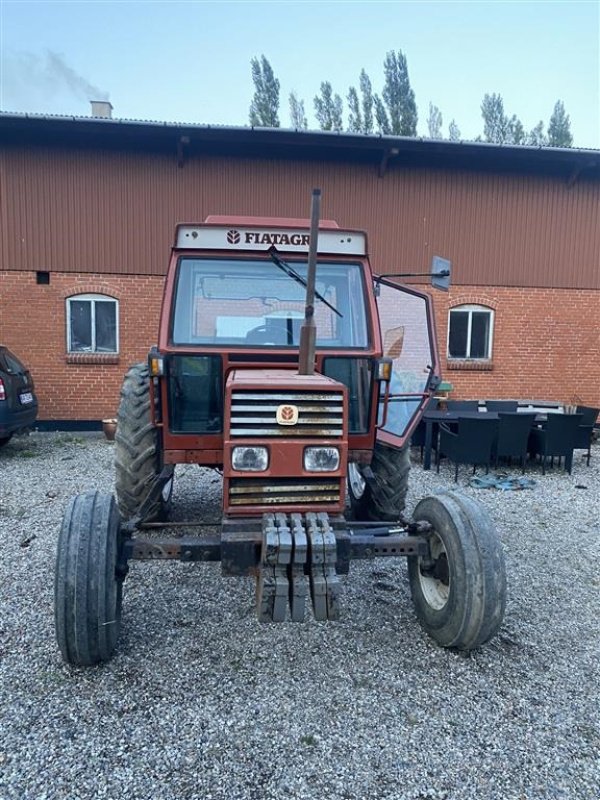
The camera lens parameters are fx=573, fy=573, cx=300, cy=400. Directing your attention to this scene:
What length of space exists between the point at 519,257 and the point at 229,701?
35.1 ft

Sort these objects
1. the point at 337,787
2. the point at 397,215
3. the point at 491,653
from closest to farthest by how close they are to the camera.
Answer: the point at 337,787 < the point at 491,653 < the point at 397,215

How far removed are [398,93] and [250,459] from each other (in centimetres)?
3020

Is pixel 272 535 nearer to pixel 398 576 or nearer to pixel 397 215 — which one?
pixel 398 576

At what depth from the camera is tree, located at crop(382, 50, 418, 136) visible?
28234mm

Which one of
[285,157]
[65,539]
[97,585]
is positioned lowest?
[97,585]

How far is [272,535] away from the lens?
269 centimetres

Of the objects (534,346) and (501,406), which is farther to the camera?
(534,346)

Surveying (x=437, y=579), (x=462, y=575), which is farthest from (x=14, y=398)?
(x=462, y=575)

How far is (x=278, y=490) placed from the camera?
9.84ft

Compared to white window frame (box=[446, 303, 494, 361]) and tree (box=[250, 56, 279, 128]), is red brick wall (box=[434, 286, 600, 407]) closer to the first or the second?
white window frame (box=[446, 303, 494, 361])

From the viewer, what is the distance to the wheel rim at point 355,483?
479cm

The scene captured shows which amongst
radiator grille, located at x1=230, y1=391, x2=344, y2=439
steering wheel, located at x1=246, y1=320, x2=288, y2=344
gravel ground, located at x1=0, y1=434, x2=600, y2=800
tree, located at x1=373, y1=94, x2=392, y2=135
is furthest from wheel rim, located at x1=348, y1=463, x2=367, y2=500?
tree, located at x1=373, y1=94, x2=392, y2=135

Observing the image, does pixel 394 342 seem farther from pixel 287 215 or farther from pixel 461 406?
pixel 287 215

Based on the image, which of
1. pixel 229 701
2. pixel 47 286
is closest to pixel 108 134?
pixel 47 286
